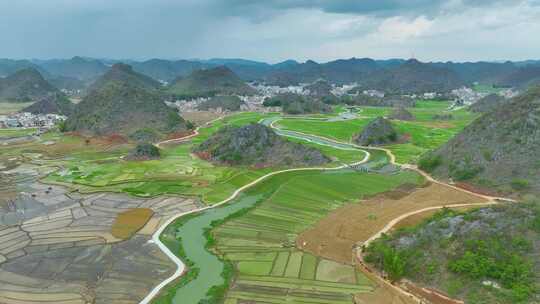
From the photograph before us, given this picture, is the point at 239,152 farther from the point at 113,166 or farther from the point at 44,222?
the point at 44,222

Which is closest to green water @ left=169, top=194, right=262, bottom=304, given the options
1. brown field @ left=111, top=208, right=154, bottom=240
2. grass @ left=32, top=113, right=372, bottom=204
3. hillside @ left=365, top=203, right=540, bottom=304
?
grass @ left=32, top=113, right=372, bottom=204

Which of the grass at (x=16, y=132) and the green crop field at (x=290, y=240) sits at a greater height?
the grass at (x=16, y=132)

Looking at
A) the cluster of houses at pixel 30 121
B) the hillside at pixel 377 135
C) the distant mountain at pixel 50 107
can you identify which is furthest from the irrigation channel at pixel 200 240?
the distant mountain at pixel 50 107

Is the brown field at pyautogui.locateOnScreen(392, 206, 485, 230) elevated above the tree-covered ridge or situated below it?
below

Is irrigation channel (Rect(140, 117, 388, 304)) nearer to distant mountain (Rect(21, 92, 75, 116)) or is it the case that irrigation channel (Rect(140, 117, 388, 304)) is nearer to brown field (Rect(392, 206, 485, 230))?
brown field (Rect(392, 206, 485, 230))

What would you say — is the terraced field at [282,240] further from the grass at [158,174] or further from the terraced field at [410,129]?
the terraced field at [410,129]
